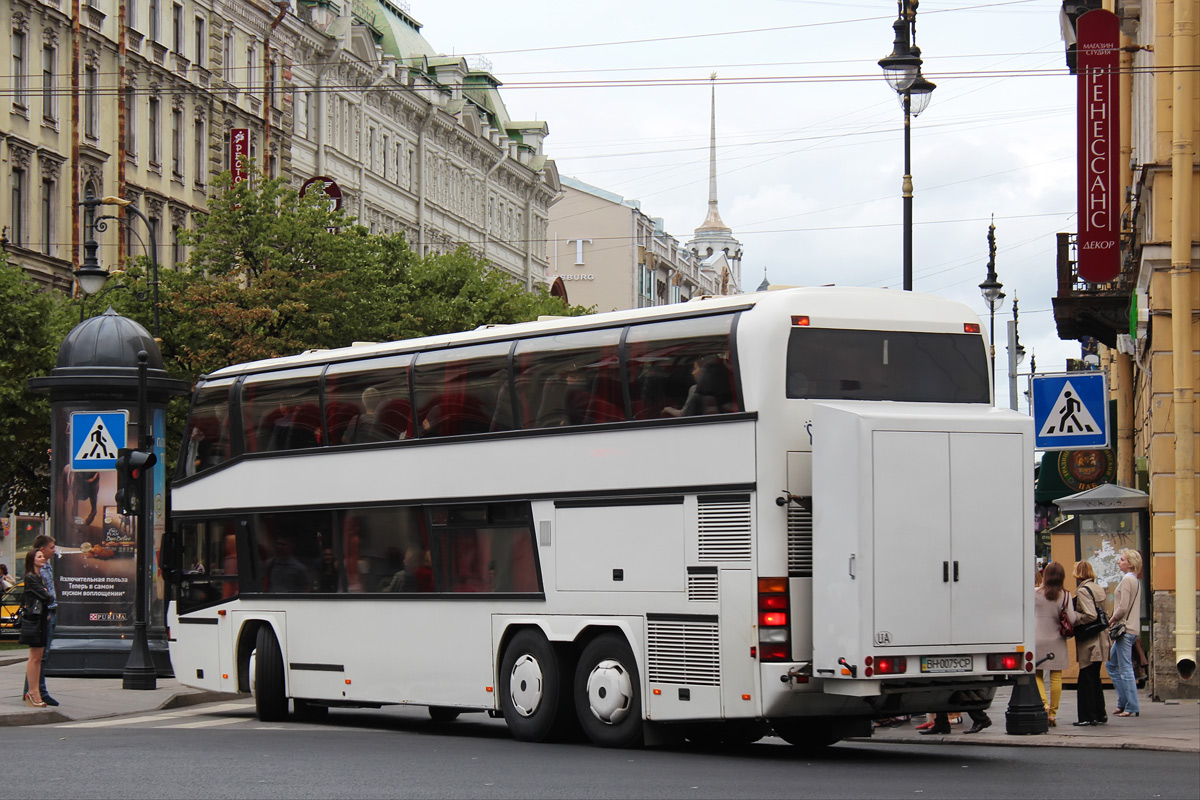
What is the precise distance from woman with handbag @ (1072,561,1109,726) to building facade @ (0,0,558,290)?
2135cm

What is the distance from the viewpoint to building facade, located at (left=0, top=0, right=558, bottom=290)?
49594 mm

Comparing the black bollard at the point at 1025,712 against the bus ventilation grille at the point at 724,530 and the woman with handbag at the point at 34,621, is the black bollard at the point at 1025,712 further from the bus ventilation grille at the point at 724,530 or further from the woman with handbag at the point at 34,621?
the woman with handbag at the point at 34,621

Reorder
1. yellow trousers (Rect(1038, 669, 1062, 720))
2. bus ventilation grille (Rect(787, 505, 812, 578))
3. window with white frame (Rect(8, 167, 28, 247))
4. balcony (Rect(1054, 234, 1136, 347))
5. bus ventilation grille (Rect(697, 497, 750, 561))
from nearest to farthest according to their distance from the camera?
bus ventilation grille (Rect(787, 505, 812, 578)), bus ventilation grille (Rect(697, 497, 750, 561)), yellow trousers (Rect(1038, 669, 1062, 720)), balcony (Rect(1054, 234, 1136, 347)), window with white frame (Rect(8, 167, 28, 247))

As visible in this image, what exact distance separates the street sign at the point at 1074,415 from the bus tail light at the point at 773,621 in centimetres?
630

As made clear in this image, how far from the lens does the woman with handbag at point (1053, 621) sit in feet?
60.1

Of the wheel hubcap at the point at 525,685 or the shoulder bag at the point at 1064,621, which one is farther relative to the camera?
the shoulder bag at the point at 1064,621

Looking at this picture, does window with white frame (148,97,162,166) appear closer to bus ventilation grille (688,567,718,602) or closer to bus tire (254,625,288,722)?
bus tire (254,625,288,722)

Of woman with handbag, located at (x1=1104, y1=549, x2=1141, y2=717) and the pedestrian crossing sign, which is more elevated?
the pedestrian crossing sign

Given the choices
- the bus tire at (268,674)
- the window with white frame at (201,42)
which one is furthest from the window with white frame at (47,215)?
the bus tire at (268,674)

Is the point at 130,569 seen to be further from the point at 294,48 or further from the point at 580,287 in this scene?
the point at 580,287

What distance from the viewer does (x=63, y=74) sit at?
50.4 meters

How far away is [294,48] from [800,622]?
53.2 metres

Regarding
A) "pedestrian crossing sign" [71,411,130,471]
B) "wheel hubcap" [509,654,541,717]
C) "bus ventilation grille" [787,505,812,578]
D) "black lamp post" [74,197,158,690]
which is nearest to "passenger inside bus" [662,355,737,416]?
"bus ventilation grille" [787,505,812,578]

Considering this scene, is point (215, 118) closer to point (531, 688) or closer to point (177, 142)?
point (177, 142)
